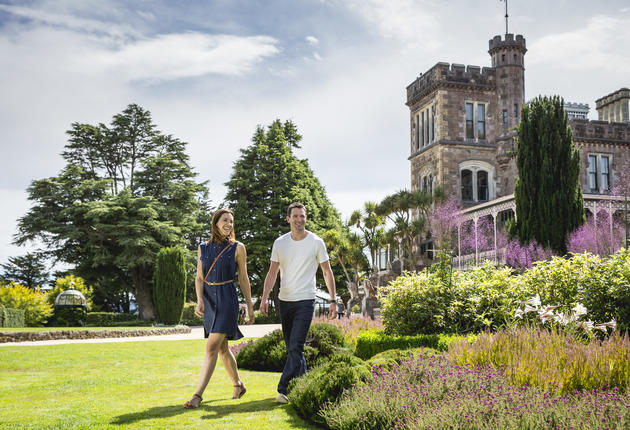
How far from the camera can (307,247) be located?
6.51 m

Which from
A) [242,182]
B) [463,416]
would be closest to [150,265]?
[242,182]

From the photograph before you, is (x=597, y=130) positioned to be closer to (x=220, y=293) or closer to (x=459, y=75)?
(x=459, y=75)

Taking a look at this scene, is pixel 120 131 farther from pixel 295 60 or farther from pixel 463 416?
pixel 463 416

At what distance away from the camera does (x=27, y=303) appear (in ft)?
84.6

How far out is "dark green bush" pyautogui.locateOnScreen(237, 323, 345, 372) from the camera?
30.5 ft

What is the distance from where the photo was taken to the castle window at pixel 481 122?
39.7 metres

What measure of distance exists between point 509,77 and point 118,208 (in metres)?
27.1

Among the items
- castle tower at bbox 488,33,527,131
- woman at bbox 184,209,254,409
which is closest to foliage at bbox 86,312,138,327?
castle tower at bbox 488,33,527,131

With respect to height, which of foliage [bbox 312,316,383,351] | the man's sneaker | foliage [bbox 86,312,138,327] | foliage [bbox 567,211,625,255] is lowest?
foliage [bbox 86,312,138,327]

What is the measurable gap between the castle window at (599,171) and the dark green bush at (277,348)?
29.7 metres

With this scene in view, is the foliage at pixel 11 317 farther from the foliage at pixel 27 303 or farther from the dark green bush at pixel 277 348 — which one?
the dark green bush at pixel 277 348

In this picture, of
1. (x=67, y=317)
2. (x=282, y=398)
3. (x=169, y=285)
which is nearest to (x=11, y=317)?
(x=67, y=317)

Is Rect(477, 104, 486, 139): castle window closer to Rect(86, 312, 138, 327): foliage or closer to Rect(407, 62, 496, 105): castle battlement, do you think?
Rect(407, 62, 496, 105): castle battlement

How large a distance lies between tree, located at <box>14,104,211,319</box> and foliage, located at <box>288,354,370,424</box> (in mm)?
30025
